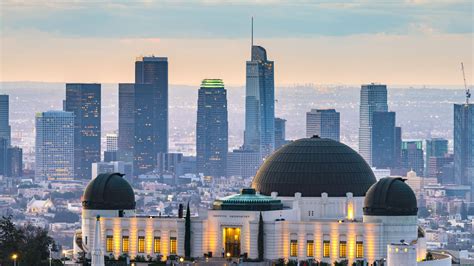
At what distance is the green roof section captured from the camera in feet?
482

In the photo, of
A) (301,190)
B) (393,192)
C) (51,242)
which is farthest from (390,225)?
(51,242)

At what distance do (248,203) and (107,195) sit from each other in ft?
40.7

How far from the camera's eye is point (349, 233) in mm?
143750

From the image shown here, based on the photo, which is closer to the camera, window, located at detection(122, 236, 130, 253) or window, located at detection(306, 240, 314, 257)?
window, located at detection(306, 240, 314, 257)

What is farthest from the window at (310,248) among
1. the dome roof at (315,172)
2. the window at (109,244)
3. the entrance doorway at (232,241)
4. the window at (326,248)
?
the window at (109,244)

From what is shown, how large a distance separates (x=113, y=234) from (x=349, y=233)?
18.2 m

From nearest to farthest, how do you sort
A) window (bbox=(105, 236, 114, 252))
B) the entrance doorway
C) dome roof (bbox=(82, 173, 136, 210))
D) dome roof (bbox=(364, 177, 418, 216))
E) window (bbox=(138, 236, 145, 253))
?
dome roof (bbox=(364, 177, 418, 216)) → the entrance doorway → window (bbox=(138, 236, 145, 253)) → window (bbox=(105, 236, 114, 252)) → dome roof (bbox=(82, 173, 136, 210))

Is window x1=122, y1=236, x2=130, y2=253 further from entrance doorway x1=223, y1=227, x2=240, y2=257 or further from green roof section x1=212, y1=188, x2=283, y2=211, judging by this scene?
entrance doorway x1=223, y1=227, x2=240, y2=257

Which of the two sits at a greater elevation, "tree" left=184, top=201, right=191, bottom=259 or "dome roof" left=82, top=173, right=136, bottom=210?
"dome roof" left=82, top=173, right=136, bottom=210

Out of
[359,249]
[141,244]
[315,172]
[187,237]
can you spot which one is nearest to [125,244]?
[141,244]

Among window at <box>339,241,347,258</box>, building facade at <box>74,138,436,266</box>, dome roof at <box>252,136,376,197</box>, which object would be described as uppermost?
dome roof at <box>252,136,376,197</box>

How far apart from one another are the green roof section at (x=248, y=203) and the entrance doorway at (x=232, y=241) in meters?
1.52

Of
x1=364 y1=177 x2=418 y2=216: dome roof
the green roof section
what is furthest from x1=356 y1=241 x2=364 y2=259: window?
the green roof section

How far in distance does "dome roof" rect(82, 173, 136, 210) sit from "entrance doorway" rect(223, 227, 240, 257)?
10353 millimetres
